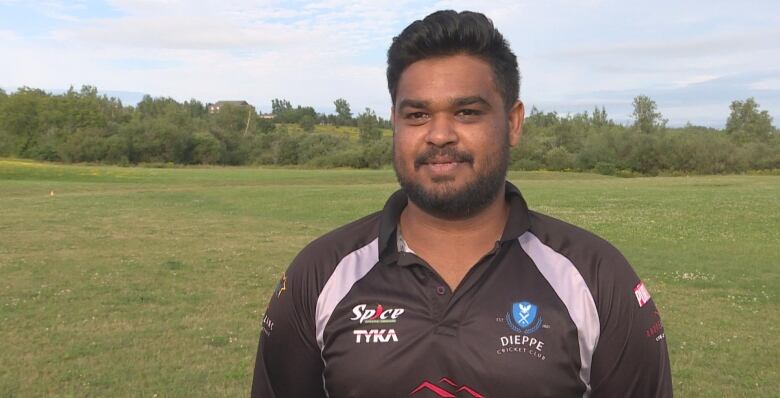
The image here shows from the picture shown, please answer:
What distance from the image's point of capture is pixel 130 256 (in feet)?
52.2

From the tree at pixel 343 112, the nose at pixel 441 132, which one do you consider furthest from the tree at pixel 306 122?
the nose at pixel 441 132

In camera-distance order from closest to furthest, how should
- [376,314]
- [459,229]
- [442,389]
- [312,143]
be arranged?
[442,389] < [376,314] < [459,229] < [312,143]

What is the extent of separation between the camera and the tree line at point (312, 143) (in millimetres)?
88125

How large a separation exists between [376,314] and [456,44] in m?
1.19

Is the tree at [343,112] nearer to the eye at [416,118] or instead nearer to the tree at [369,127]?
the tree at [369,127]

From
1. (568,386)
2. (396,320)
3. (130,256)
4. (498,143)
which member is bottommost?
(130,256)

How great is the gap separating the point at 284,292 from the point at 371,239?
0.45m

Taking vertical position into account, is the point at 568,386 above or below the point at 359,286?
below

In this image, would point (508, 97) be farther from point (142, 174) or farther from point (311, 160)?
point (311, 160)

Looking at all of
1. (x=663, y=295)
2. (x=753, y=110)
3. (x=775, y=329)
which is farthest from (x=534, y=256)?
(x=753, y=110)

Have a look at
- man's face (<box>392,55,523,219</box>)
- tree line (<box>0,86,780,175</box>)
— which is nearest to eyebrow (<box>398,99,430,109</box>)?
man's face (<box>392,55,523,219</box>)

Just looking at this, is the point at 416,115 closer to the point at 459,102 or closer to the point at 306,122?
the point at 459,102

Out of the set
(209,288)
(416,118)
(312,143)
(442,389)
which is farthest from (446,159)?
(312,143)

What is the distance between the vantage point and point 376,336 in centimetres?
258
